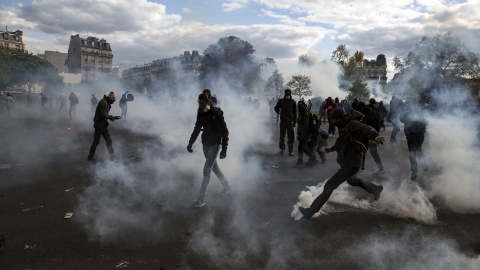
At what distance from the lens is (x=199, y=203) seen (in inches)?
183

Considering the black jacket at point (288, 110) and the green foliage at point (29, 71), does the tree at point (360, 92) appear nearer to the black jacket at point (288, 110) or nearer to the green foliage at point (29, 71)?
the black jacket at point (288, 110)

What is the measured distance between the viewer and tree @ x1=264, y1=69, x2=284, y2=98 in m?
37.6

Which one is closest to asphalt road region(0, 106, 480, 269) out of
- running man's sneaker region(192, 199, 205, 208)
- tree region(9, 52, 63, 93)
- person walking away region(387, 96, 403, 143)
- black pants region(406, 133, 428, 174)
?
running man's sneaker region(192, 199, 205, 208)

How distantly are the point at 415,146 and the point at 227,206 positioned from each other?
4183 millimetres

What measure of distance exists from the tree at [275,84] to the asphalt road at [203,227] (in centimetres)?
3166

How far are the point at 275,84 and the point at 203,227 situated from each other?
114 feet

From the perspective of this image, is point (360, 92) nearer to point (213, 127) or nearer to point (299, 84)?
point (299, 84)

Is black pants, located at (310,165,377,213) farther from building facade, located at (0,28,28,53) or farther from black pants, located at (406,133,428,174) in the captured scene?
building facade, located at (0,28,28,53)

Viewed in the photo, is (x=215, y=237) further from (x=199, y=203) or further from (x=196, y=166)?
(x=196, y=166)

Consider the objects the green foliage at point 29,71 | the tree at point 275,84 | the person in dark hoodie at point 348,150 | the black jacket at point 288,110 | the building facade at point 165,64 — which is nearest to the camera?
the person in dark hoodie at point 348,150

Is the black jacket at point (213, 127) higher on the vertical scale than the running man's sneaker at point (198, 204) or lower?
higher

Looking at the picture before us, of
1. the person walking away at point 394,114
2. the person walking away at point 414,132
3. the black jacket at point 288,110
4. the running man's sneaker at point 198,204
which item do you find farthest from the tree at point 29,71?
the person walking away at point 414,132

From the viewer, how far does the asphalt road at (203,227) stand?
126 inches

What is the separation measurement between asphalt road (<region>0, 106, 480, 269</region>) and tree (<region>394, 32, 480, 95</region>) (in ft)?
20.8
